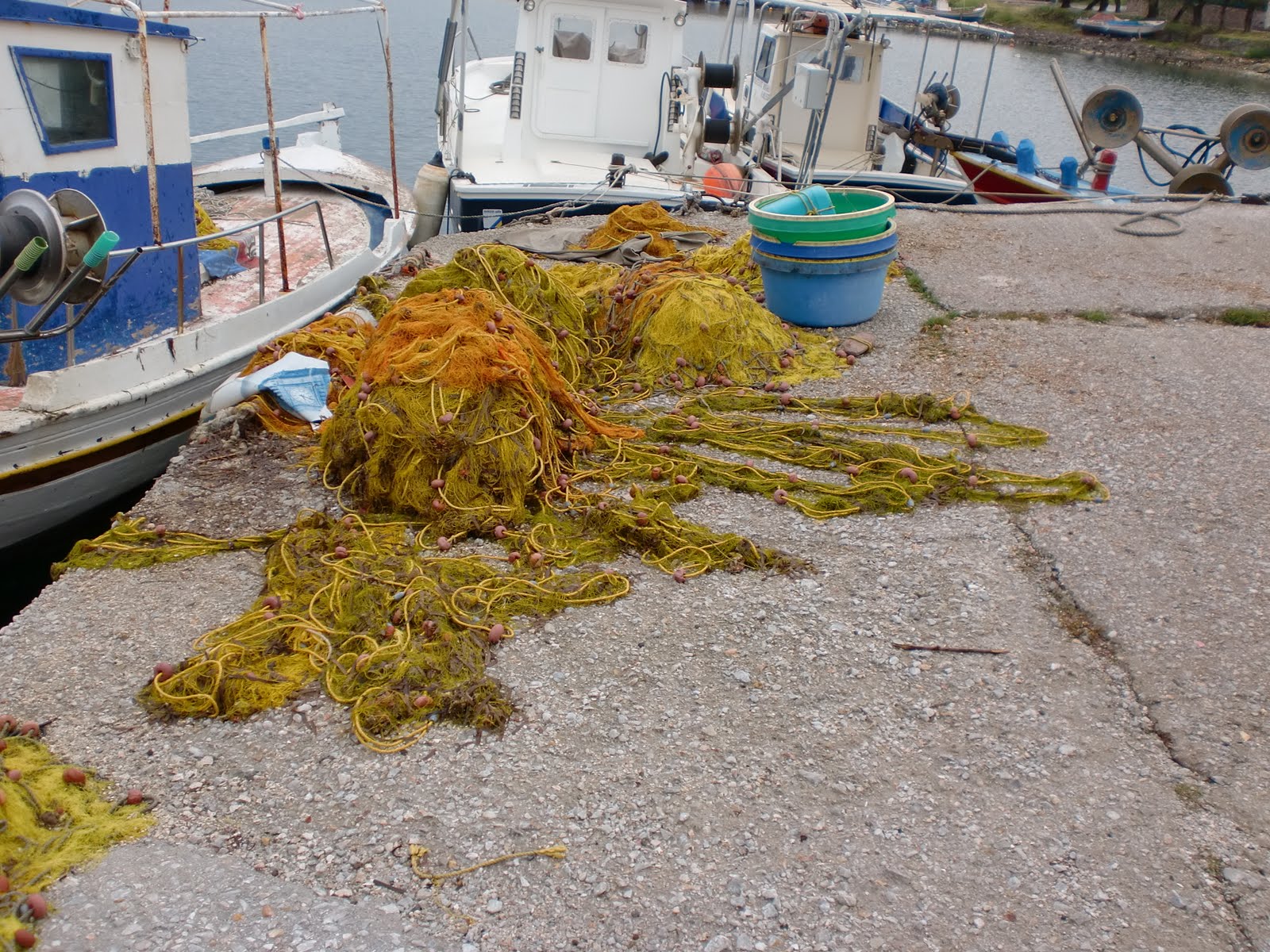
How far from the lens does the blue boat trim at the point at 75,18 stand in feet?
17.4

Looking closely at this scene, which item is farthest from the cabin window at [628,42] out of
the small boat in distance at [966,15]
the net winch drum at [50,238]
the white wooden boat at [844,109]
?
the net winch drum at [50,238]

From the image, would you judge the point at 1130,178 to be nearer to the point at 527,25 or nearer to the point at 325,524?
the point at 527,25

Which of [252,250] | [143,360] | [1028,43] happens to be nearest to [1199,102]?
[1028,43]

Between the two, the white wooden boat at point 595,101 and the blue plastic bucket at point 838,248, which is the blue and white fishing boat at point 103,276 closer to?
the blue plastic bucket at point 838,248

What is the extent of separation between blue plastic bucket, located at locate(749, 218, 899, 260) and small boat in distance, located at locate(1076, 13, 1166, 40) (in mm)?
47524

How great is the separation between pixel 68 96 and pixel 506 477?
3620mm

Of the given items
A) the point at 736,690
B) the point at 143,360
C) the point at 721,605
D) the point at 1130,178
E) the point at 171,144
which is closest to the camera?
the point at 736,690

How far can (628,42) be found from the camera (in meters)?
11.1

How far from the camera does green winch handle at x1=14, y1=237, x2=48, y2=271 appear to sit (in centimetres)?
418

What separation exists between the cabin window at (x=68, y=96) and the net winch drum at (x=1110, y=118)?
11.7 metres

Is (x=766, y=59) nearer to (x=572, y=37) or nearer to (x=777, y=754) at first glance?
(x=572, y=37)

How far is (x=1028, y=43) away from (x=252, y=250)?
4880cm

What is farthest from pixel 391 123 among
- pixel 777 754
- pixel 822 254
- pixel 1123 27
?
pixel 1123 27

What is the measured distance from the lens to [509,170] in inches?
431
